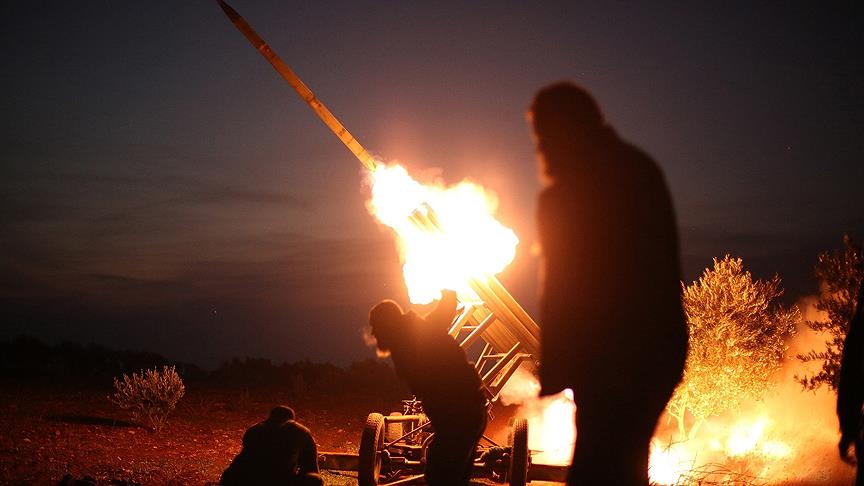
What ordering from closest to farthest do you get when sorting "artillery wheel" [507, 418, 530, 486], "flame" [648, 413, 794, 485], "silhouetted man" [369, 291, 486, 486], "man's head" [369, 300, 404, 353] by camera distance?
"silhouetted man" [369, 291, 486, 486] → "man's head" [369, 300, 404, 353] → "artillery wheel" [507, 418, 530, 486] → "flame" [648, 413, 794, 485]

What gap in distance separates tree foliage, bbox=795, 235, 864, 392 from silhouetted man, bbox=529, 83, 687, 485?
17.7 m

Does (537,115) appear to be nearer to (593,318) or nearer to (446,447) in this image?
(593,318)

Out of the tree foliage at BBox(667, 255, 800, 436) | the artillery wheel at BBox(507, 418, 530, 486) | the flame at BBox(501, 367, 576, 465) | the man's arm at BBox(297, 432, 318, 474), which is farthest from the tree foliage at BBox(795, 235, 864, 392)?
the man's arm at BBox(297, 432, 318, 474)

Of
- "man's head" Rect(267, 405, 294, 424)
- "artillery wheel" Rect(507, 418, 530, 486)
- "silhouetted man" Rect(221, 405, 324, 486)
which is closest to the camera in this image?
"silhouetted man" Rect(221, 405, 324, 486)

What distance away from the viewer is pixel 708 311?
17.1 m

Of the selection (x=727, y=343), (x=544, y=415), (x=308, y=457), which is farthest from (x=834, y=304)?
(x=308, y=457)

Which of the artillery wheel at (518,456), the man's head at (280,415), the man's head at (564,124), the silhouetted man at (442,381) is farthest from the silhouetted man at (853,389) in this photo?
the artillery wheel at (518,456)

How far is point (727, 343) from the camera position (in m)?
16.8

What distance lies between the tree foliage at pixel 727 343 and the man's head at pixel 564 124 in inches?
583

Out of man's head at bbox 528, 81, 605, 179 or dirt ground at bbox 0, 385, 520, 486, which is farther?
dirt ground at bbox 0, 385, 520, 486

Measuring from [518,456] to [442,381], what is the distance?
4.23 meters

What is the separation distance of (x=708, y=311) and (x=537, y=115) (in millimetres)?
15599

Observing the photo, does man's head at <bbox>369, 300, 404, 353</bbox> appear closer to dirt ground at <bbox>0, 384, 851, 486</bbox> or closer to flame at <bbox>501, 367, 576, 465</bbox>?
dirt ground at <bbox>0, 384, 851, 486</bbox>

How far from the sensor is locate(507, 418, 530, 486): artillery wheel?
8875mm
